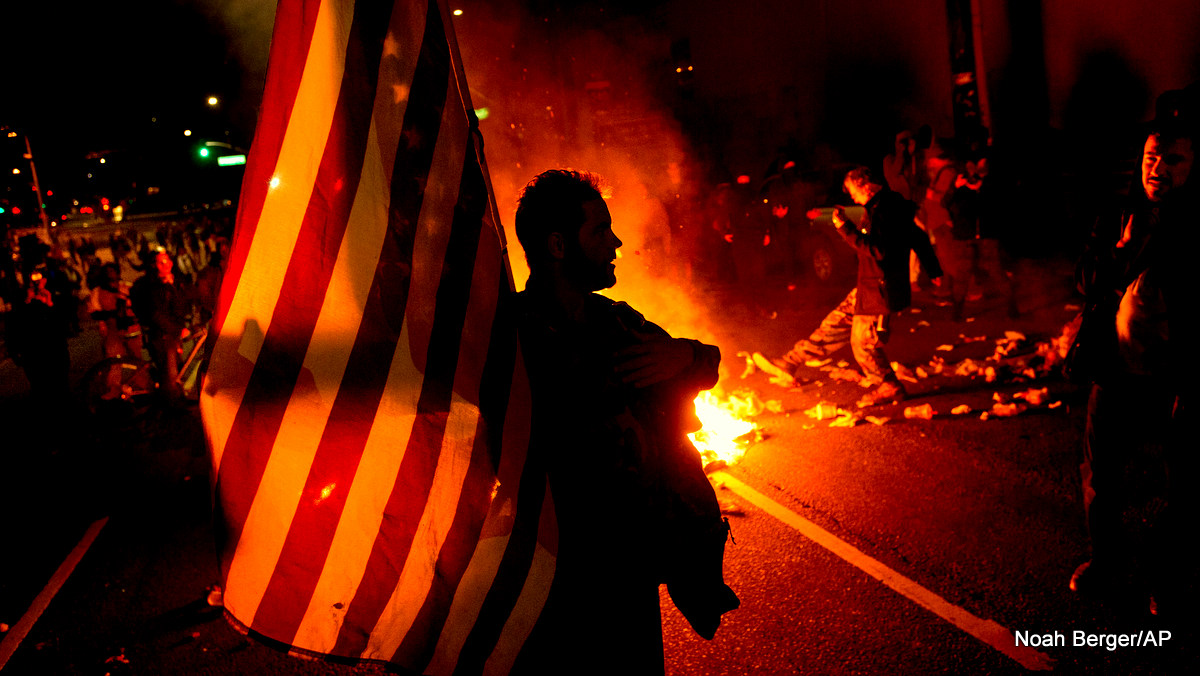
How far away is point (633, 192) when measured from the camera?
1359cm

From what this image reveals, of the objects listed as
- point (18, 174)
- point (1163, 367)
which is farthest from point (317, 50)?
point (18, 174)

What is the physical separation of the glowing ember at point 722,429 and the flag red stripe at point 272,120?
4.02 meters

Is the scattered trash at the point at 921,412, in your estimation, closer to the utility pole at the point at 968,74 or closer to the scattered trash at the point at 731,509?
the scattered trash at the point at 731,509

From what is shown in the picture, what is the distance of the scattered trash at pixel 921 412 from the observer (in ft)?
20.1

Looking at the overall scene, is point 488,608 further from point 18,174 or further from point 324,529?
point 18,174

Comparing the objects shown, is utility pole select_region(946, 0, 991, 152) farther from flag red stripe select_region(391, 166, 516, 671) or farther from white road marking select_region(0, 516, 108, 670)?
Answer: white road marking select_region(0, 516, 108, 670)

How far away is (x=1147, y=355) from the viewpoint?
3162 millimetres

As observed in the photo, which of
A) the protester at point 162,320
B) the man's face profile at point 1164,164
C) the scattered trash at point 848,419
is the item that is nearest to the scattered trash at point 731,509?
the scattered trash at point 848,419

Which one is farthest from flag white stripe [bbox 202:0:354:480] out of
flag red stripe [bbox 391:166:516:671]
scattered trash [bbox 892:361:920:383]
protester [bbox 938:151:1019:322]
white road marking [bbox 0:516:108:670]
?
protester [bbox 938:151:1019:322]

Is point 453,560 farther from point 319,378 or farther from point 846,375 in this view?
point 846,375

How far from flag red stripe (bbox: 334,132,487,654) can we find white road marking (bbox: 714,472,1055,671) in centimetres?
276

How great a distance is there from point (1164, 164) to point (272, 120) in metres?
3.36

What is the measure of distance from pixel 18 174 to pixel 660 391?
79.8m

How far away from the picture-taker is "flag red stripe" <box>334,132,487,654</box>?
1828 millimetres
